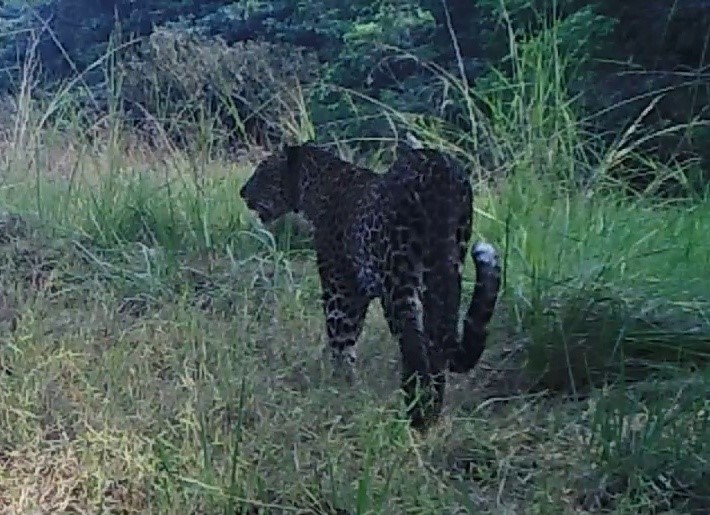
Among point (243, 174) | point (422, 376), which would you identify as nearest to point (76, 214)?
point (243, 174)

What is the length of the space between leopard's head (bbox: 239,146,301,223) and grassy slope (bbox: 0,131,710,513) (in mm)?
149

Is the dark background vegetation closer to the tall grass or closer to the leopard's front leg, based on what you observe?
the tall grass

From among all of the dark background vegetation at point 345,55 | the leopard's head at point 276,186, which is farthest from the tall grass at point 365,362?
the dark background vegetation at point 345,55

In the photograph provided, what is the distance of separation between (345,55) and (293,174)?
2.87 meters

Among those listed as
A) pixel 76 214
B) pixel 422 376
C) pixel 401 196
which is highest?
pixel 401 196

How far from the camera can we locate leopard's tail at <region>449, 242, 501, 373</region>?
2.04 meters

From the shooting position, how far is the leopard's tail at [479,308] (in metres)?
2.04

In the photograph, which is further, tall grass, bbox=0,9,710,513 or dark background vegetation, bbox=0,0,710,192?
dark background vegetation, bbox=0,0,710,192

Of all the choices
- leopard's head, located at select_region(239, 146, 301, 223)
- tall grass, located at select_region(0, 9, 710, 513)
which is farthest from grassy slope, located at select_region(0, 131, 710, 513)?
leopard's head, located at select_region(239, 146, 301, 223)

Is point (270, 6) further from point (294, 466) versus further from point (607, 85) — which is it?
point (294, 466)

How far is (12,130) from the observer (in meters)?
4.16

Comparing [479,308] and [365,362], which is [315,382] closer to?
[365,362]

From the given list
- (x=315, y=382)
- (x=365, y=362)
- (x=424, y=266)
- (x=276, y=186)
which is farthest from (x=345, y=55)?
(x=424, y=266)

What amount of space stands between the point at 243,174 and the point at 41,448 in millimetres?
2114
